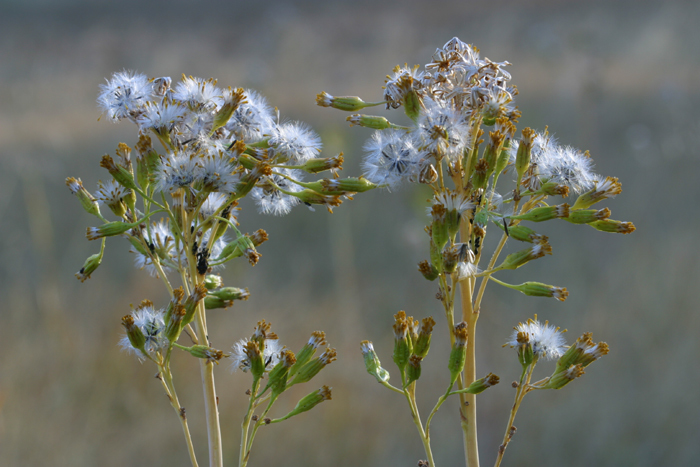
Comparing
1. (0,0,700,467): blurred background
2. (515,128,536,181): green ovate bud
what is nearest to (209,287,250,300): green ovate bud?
(515,128,536,181): green ovate bud

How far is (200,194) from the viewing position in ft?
4.17

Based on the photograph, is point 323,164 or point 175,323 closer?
point 175,323

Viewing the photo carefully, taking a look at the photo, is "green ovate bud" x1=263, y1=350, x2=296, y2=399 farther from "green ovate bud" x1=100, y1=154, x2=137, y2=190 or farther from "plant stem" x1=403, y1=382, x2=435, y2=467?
"green ovate bud" x1=100, y1=154, x2=137, y2=190

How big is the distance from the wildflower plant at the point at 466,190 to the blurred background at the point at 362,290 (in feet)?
8.45

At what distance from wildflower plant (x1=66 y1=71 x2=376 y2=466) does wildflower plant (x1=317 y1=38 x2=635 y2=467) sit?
166 mm

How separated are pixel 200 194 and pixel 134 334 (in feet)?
1.22

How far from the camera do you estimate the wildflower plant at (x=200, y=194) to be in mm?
1266

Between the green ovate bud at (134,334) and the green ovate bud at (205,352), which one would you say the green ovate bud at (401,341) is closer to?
the green ovate bud at (205,352)

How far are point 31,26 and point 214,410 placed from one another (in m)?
13.6

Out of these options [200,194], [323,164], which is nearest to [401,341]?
[323,164]

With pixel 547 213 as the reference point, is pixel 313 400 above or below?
below

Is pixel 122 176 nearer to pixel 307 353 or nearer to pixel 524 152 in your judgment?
pixel 307 353

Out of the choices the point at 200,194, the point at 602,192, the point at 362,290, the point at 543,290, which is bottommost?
the point at 543,290

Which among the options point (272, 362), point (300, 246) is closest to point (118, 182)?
point (272, 362)
